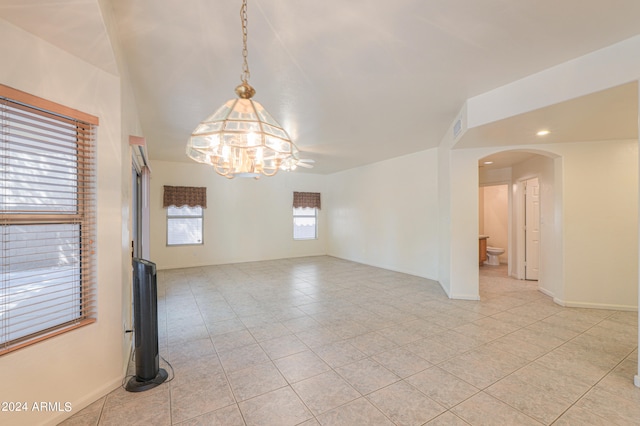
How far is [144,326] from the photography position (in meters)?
2.06

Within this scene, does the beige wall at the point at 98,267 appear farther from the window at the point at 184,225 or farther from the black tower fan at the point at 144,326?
the window at the point at 184,225

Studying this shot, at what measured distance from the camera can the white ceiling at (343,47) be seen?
164 cm

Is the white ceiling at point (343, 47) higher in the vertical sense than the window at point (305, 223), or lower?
higher

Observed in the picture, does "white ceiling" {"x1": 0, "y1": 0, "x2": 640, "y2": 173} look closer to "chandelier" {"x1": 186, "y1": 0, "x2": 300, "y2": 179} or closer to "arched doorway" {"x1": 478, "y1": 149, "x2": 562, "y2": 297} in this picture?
"chandelier" {"x1": 186, "y1": 0, "x2": 300, "y2": 179}

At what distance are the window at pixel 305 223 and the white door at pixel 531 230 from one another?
5.40 metres

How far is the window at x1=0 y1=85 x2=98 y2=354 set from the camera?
4.76ft

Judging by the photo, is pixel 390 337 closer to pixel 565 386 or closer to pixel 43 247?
pixel 565 386

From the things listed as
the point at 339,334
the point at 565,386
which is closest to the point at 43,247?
the point at 339,334

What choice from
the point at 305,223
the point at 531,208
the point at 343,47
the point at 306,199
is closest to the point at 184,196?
the point at 306,199

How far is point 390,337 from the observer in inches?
112

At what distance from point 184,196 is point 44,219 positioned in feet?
16.7

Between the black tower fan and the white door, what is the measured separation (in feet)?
21.0

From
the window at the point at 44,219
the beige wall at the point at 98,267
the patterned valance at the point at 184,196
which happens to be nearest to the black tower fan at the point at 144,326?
the beige wall at the point at 98,267

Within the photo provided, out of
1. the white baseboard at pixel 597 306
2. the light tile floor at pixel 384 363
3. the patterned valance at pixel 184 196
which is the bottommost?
the light tile floor at pixel 384 363
